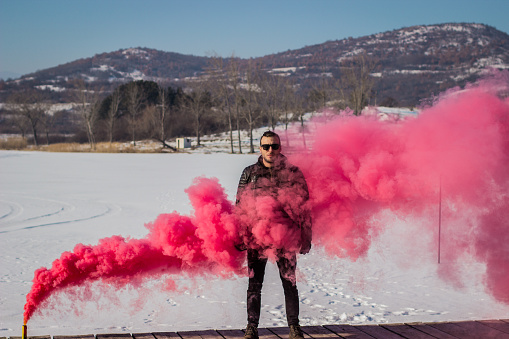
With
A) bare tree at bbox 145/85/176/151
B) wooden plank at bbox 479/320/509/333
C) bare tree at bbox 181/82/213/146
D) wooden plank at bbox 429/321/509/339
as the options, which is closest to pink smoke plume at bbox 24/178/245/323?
wooden plank at bbox 429/321/509/339

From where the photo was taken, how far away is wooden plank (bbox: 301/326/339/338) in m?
4.50

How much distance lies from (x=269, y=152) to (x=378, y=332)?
217 centimetres

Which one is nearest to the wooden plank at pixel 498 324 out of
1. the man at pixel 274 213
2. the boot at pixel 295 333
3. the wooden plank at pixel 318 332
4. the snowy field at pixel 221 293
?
the snowy field at pixel 221 293

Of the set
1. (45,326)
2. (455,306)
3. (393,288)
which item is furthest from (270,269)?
(45,326)

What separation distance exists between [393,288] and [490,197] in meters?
3.24

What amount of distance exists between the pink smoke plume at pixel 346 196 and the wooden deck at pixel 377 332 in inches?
35.7

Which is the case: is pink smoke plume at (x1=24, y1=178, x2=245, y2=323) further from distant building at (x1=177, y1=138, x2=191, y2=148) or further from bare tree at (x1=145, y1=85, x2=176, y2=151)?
bare tree at (x1=145, y1=85, x2=176, y2=151)

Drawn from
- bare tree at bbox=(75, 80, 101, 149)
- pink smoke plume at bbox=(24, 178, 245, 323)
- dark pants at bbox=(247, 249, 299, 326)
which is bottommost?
dark pants at bbox=(247, 249, 299, 326)

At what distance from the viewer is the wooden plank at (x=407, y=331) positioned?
4.55 m

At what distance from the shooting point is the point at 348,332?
464cm

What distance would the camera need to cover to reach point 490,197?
14.1 ft

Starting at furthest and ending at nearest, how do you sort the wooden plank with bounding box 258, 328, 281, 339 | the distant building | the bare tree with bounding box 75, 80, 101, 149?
the bare tree with bounding box 75, 80, 101, 149 < the distant building < the wooden plank with bounding box 258, 328, 281, 339

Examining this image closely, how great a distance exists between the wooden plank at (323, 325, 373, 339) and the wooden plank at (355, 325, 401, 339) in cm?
7

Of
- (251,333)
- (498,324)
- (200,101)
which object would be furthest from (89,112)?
(498,324)
